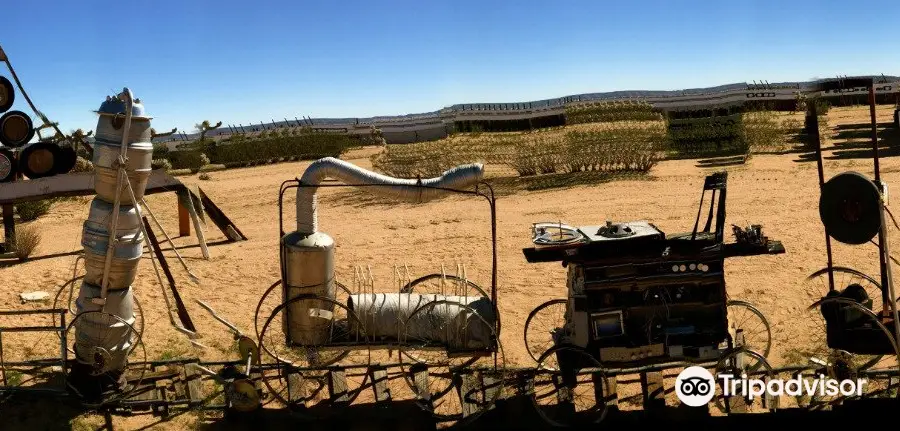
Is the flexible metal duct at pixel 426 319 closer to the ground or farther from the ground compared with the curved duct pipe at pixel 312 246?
closer to the ground

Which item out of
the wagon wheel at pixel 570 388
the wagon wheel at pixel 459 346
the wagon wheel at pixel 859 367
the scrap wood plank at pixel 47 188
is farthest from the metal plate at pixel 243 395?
the scrap wood plank at pixel 47 188

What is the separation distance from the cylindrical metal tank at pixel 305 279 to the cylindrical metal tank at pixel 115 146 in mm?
1556

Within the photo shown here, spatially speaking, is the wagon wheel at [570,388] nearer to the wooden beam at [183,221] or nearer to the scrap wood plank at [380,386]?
the scrap wood plank at [380,386]

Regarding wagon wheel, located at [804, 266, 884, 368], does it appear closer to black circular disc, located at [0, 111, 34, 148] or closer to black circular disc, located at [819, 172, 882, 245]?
black circular disc, located at [819, 172, 882, 245]

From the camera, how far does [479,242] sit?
1505 centimetres

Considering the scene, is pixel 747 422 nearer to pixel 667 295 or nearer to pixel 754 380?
pixel 754 380

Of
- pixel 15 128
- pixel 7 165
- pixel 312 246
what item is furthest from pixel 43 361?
pixel 7 165

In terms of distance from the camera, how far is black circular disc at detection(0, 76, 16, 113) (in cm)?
1157

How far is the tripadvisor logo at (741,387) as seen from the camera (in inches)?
265

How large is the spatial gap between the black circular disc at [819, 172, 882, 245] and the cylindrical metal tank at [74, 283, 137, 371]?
252 inches

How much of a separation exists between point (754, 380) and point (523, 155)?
62.1 ft

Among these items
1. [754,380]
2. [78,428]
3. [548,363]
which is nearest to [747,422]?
[754,380]

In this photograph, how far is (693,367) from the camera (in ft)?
22.6

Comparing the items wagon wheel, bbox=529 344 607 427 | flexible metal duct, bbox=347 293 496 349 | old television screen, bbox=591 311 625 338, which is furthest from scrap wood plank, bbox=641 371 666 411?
flexible metal duct, bbox=347 293 496 349
